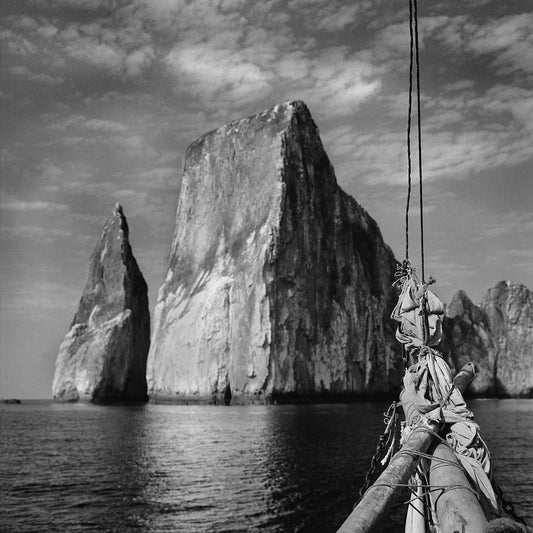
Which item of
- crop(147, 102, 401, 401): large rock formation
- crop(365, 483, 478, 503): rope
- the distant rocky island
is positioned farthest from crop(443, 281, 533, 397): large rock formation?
crop(365, 483, 478, 503): rope

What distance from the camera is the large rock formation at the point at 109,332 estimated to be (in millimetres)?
87188

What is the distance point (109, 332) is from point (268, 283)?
32217mm

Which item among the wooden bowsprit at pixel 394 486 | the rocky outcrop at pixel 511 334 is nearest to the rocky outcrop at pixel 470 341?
the rocky outcrop at pixel 511 334

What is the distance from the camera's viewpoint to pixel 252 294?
2704 inches

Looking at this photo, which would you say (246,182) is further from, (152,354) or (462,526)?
(462,526)

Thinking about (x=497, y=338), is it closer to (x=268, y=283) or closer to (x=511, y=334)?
(x=511, y=334)

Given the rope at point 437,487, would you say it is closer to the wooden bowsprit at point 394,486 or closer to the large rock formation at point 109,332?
the wooden bowsprit at point 394,486

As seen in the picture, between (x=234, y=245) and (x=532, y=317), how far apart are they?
64848 mm

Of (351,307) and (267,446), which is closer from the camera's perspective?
(267,446)

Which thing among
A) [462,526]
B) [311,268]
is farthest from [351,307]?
[462,526]

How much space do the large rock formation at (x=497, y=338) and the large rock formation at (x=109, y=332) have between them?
49.6m

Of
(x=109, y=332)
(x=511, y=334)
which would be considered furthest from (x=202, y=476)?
(x=511, y=334)

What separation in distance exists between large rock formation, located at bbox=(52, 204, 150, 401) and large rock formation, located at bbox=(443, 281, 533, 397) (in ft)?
163

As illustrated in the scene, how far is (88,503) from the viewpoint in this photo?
17.2m
